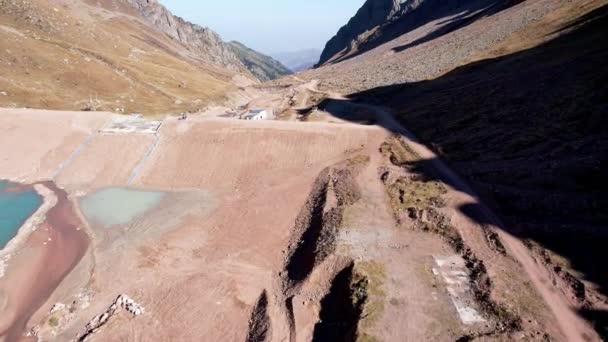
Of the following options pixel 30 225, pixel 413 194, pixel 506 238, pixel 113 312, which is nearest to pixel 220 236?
pixel 113 312

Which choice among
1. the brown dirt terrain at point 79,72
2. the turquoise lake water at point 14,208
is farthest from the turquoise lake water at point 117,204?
the brown dirt terrain at point 79,72

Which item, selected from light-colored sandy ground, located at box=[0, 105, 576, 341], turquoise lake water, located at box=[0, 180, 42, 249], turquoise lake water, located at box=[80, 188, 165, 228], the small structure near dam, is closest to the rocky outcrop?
light-colored sandy ground, located at box=[0, 105, 576, 341]

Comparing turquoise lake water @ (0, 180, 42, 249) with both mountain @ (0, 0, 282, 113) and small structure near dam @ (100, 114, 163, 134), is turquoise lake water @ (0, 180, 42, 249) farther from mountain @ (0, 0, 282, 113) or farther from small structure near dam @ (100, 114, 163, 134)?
mountain @ (0, 0, 282, 113)

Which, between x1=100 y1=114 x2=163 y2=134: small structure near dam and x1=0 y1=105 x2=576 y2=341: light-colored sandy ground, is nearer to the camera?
x1=0 y1=105 x2=576 y2=341: light-colored sandy ground

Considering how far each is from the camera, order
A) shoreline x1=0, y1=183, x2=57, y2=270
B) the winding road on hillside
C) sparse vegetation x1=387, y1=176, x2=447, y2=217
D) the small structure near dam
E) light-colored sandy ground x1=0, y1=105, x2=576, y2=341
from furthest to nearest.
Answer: the small structure near dam, sparse vegetation x1=387, y1=176, x2=447, y2=217, shoreline x1=0, y1=183, x2=57, y2=270, light-colored sandy ground x1=0, y1=105, x2=576, y2=341, the winding road on hillside

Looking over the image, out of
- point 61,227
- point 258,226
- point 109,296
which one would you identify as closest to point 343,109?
point 258,226

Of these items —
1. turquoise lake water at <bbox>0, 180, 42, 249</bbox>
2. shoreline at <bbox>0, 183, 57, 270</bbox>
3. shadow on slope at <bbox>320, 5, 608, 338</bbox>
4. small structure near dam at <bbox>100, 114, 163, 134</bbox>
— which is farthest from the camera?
small structure near dam at <bbox>100, 114, 163, 134</bbox>

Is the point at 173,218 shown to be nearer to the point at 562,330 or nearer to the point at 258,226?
the point at 258,226
